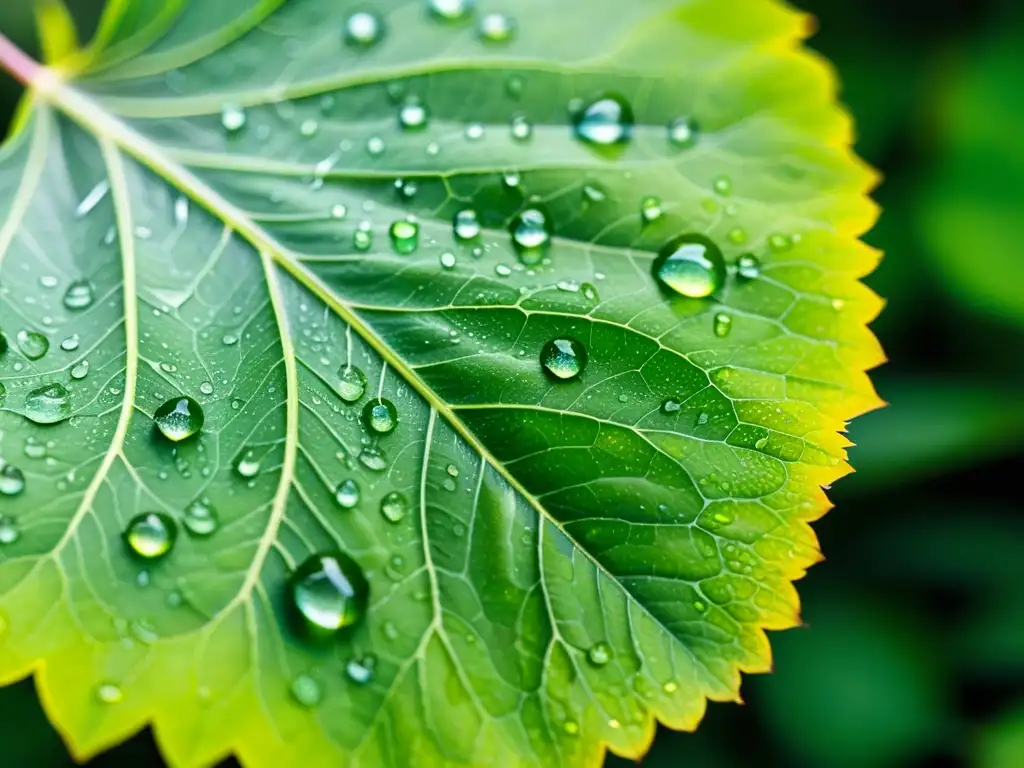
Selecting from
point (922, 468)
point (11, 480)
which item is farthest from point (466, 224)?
point (922, 468)

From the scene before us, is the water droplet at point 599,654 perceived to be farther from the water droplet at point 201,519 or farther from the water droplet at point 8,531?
the water droplet at point 8,531

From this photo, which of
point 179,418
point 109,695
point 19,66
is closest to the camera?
point 109,695

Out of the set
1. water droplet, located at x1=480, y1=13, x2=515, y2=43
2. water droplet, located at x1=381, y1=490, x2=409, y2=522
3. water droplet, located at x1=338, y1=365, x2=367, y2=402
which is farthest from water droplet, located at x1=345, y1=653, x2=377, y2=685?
water droplet, located at x1=480, y1=13, x2=515, y2=43

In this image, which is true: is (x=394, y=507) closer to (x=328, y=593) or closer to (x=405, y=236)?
(x=328, y=593)

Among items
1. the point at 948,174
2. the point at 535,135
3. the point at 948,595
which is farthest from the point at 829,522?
the point at 535,135

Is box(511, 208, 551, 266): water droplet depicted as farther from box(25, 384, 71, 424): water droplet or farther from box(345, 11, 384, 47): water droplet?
box(25, 384, 71, 424): water droplet

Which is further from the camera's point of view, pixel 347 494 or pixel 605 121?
pixel 605 121

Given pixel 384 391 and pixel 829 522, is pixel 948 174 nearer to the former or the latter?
pixel 829 522
